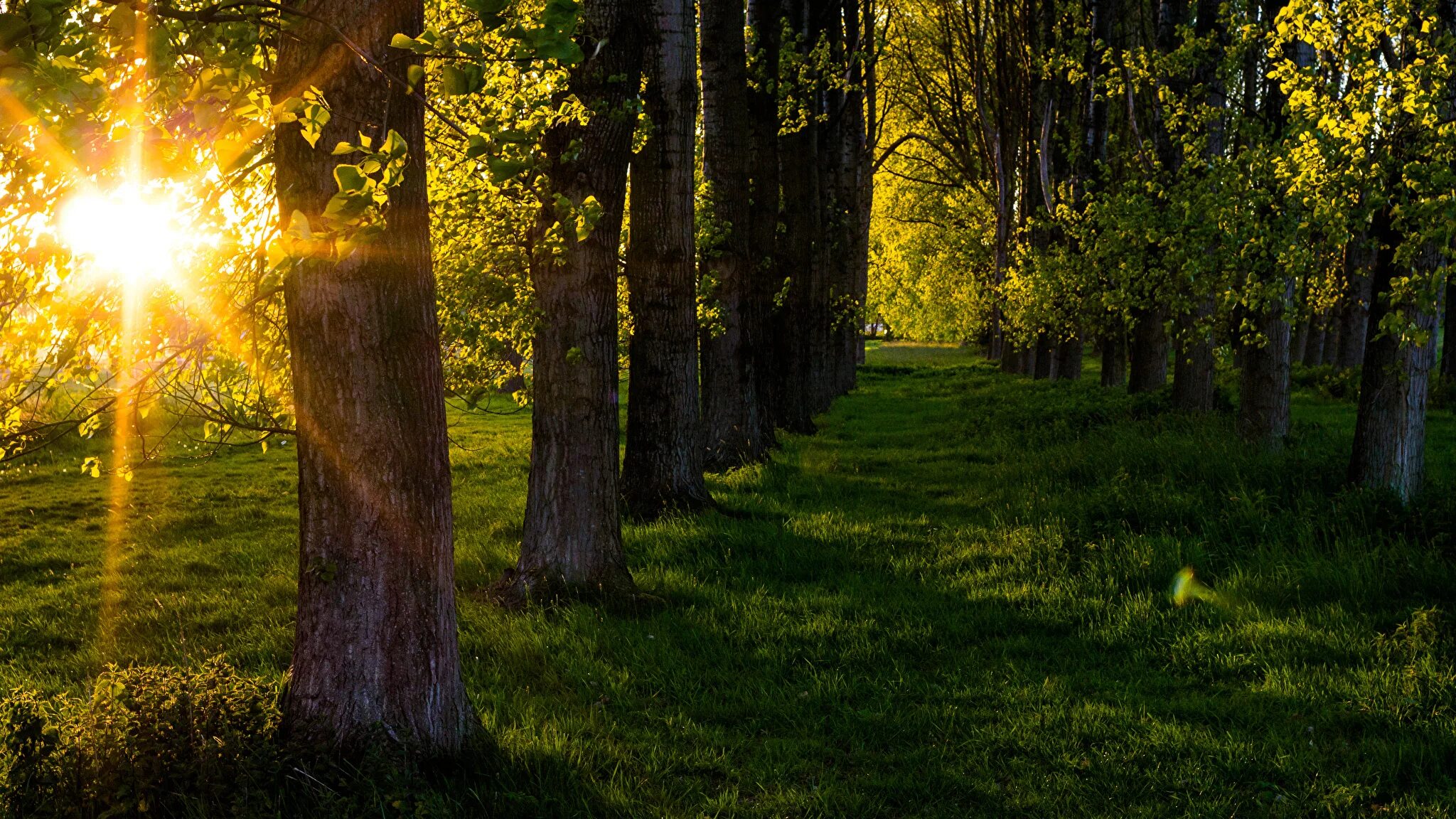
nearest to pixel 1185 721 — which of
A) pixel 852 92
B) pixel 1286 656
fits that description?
pixel 1286 656

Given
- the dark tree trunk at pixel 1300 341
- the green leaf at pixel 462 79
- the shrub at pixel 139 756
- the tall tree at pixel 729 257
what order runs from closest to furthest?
the green leaf at pixel 462 79 < the shrub at pixel 139 756 < the tall tree at pixel 729 257 < the dark tree trunk at pixel 1300 341

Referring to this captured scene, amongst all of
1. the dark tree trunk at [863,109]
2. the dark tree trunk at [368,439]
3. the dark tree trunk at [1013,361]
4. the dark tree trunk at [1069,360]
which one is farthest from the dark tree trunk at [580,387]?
the dark tree trunk at [1013,361]

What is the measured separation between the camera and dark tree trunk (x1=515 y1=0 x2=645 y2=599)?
295 inches

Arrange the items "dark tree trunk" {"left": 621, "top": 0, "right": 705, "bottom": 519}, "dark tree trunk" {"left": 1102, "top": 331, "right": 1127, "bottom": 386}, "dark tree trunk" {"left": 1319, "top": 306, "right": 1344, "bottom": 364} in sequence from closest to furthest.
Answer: "dark tree trunk" {"left": 621, "top": 0, "right": 705, "bottom": 519} < "dark tree trunk" {"left": 1102, "top": 331, "right": 1127, "bottom": 386} < "dark tree trunk" {"left": 1319, "top": 306, "right": 1344, "bottom": 364}

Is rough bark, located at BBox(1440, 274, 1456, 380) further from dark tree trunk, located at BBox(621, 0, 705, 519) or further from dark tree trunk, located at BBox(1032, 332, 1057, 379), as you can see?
dark tree trunk, located at BBox(621, 0, 705, 519)

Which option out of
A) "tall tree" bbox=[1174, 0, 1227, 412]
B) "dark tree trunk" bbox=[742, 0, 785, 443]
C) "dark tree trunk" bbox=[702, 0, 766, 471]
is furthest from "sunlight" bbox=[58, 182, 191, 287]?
"dark tree trunk" bbox=[742, 0, 785, 443]

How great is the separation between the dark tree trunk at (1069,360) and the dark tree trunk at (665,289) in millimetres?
20355

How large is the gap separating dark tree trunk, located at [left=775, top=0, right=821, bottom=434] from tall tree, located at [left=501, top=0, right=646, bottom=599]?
894 centimetres

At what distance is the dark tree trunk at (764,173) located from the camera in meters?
15.0

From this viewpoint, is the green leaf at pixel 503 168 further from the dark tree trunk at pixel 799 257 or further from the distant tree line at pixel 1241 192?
the dark tree trunk at pixel 799 257

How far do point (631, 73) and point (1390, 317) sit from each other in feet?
19.5

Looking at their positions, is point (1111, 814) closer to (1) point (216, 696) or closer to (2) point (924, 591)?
(2) point (924, 591)

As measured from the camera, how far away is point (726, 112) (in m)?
13.0

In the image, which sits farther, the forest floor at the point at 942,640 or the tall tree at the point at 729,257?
the tall tree at the point at 729,257
